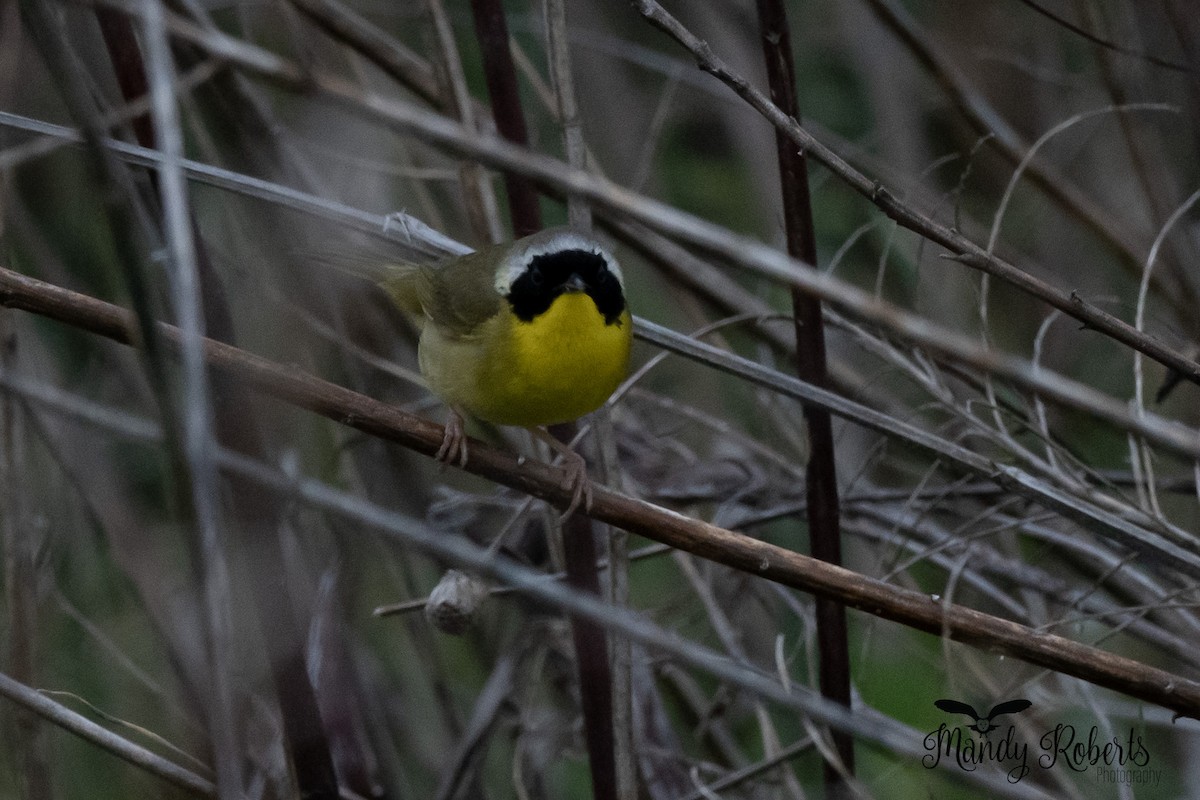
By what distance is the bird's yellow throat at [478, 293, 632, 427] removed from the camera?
2.72 meters

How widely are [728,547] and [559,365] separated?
0.88m

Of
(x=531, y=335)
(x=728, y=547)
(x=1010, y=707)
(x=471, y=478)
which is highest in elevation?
(x=471, y=478)

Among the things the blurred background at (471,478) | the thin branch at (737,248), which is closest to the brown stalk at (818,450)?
the blurred background at (471,478)

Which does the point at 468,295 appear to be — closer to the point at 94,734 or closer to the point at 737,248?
the point at 94,734

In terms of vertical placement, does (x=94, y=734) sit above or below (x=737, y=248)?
below

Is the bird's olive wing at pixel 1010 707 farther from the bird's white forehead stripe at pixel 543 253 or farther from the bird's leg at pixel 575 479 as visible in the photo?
the bird's white forehead stripe at pixel 543 253

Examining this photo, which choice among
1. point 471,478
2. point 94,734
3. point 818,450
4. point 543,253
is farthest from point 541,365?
point 471,478

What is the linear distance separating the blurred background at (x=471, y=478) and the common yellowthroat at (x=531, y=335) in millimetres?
138

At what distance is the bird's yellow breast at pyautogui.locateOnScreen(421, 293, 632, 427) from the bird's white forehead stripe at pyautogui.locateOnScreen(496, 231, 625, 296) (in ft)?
0.27

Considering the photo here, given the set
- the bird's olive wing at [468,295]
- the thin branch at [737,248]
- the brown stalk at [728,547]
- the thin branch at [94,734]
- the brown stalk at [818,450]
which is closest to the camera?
the thin branch at [737,248]

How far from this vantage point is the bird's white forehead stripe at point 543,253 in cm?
276

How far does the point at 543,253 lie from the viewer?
2805 millimetres

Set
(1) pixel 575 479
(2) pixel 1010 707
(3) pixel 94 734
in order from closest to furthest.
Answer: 1. (3) pixel 94 734
2. (1) pixel 575 479
3. (2) pixel 1010 707

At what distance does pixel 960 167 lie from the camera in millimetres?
5480
